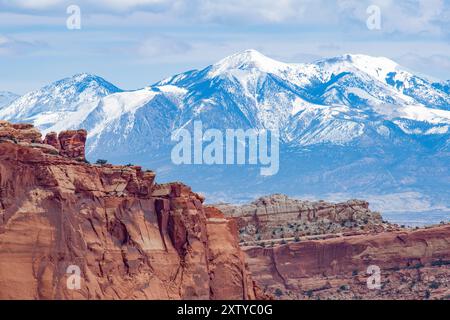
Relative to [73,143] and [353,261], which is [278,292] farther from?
[73,143]

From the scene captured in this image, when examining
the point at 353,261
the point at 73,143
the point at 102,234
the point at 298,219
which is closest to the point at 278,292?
the point at 353,261

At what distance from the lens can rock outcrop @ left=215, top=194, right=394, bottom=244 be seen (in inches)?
5723

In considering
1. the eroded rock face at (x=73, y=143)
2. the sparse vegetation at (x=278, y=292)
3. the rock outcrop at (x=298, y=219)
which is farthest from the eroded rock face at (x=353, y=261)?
the eroded rock face at (x=73, y=143)

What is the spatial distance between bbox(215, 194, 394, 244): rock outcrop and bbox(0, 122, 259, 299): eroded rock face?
67.6 m

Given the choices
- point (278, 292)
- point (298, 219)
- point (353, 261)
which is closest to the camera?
point (278, 292)

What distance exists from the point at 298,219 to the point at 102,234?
8178 cm

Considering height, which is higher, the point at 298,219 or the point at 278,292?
the point at 298,219

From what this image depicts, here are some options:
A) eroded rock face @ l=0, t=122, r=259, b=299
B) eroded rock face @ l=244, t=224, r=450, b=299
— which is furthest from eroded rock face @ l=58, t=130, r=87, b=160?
eroded rock face @ l=244, t=224, r=450, b=299

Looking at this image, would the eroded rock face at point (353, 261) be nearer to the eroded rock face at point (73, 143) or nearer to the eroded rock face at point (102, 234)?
the eroded rock face at point (102, 234)

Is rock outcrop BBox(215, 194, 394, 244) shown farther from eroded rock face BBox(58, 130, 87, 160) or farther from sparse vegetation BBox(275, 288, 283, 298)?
eroded rock face BBox(58, 130, 87, 160)

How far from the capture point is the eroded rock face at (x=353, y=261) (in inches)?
5374

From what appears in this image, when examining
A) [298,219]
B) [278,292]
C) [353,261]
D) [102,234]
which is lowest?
[102,234]

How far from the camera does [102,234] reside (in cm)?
6800
